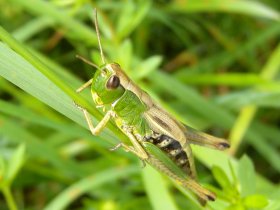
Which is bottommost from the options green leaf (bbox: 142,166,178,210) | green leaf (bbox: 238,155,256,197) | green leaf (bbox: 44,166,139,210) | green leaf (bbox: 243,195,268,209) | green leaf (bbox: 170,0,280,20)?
green leaf (bbox: 243,195,268,209)

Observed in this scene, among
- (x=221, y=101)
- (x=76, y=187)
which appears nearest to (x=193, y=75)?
(x=221, y=101)

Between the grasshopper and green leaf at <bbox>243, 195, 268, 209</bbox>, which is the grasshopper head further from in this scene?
green leaf at <bbox>243, 195, 268, 209</bbox>

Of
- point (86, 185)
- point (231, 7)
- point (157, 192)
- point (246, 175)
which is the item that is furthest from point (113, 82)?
point (231, 7)

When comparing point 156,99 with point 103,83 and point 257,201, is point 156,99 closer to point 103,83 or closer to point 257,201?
point 103,83

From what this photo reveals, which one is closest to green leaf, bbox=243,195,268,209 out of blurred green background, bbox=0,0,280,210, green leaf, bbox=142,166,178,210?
blurred green background, bbox=0,0,280,210

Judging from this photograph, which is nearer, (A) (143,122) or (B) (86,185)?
(A) (143,122)

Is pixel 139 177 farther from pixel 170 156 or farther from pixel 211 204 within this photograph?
pixel 211 204
